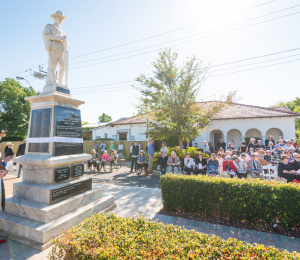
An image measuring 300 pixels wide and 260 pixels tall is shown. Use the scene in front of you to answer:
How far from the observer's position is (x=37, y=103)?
4633 millimetres

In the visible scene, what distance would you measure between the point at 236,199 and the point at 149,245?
3.15 m

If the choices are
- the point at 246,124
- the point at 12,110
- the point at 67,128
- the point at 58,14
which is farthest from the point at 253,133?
the point at 12,110

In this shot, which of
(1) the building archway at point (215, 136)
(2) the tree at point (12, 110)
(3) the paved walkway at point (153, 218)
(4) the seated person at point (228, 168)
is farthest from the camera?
(2) the tree at point (12, 110)

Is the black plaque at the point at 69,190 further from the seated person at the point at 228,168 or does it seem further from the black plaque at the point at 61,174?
the seated person at the point at 228,168

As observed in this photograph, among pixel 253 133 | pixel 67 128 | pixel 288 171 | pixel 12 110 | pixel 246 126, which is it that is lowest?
pixel 288 171

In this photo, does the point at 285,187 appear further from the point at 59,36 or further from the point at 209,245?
the point at 59,36

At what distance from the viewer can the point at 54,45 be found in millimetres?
4875

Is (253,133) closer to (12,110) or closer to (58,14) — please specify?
(58,14)

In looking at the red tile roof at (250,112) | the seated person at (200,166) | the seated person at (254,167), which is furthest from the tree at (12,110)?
the seated person at (254,167)

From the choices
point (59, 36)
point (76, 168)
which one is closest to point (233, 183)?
point (76, 168)

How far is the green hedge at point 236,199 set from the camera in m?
3.97

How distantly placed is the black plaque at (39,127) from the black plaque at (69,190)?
1028mm

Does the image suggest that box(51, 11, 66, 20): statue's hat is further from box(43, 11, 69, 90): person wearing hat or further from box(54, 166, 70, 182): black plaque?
box(54, 166, 70, 182): black plaque

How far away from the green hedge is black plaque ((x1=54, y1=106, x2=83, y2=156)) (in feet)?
9.14
